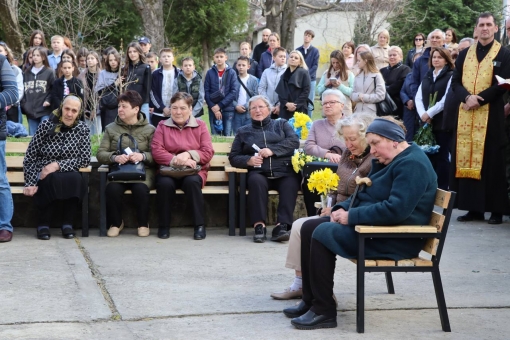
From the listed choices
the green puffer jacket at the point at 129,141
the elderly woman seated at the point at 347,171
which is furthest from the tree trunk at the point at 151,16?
the elderly woman seated at the point at 347,171

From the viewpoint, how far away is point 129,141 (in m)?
9.35

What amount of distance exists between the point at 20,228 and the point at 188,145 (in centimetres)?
211

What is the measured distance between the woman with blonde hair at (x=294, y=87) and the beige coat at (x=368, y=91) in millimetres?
841

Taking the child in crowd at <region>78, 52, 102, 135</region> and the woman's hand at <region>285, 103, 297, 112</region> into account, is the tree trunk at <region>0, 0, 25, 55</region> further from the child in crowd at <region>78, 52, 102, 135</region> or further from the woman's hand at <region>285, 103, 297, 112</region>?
the woman's hand at <region>285, 103, 297, 112</region>

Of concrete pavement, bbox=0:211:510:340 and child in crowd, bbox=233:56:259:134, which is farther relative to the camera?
child in crowd, bbox=233:56:259:134

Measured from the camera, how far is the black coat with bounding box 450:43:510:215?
9.71 meters

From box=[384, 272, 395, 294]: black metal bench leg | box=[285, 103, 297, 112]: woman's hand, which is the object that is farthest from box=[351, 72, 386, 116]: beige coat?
box=[384, 272, 395, 294]: black metal bench leg

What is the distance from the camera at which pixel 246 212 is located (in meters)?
9.77

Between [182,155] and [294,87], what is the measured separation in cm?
424

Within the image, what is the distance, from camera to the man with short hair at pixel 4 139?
8499 mm

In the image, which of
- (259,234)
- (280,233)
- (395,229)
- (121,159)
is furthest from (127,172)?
(395,229)

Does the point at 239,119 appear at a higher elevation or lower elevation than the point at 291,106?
lower

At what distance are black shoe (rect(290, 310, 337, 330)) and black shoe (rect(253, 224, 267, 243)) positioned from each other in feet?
10.6

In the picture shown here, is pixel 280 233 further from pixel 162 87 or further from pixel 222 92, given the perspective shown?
pixel 222 92
